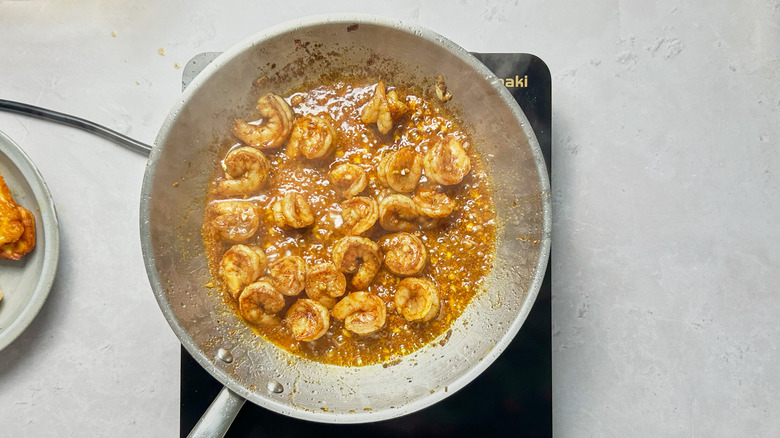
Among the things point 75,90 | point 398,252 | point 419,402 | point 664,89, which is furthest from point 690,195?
point 75,90

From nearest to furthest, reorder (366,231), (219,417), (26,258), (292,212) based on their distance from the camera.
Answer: (219,417)
(292,212)
(366,231)
(26,258)

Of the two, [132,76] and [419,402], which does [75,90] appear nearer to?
[132,76]

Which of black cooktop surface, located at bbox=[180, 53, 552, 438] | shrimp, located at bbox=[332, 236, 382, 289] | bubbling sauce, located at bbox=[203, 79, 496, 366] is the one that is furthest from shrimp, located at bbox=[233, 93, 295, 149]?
black cooktop surface, located at bbox=[180, 53, 552, 438]

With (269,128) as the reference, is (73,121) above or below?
below

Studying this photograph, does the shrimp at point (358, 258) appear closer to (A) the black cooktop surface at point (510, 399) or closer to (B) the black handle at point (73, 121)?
(A) the black cooktop surface at point (510, 399)

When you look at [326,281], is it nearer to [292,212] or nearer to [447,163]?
[292,212]

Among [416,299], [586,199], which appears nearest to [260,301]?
[416,299]

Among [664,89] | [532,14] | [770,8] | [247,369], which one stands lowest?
[247,369]
